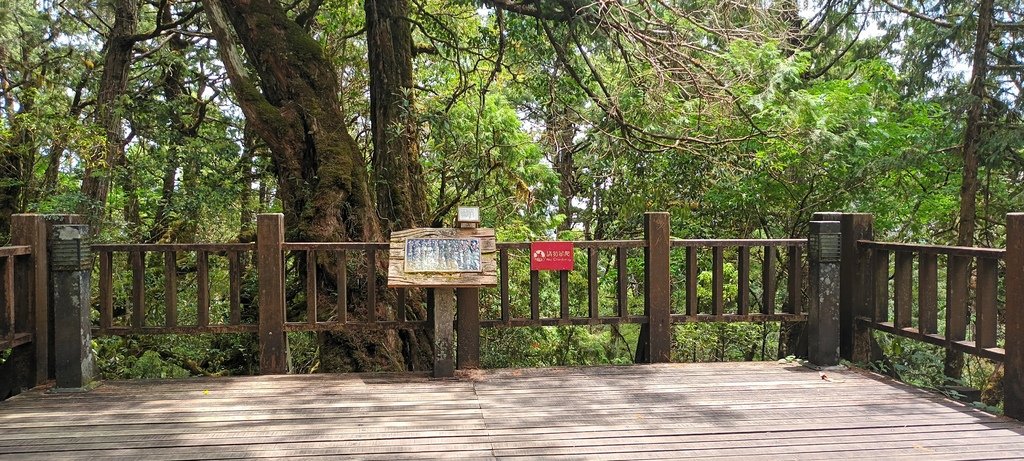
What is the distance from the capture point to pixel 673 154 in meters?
8.35

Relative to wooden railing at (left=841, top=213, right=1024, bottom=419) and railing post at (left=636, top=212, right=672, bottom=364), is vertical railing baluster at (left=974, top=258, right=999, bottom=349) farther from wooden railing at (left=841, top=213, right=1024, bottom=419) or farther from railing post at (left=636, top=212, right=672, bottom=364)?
railing post at (left=636, top=212, right=672, bottom=364)

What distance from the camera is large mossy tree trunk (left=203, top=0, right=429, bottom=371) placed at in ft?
20.2

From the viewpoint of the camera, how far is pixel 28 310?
14.4ft

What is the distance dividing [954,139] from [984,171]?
1025mm

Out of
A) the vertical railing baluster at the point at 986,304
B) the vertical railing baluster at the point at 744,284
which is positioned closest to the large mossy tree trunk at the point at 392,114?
the vertical railing baluster at the point at 744,284

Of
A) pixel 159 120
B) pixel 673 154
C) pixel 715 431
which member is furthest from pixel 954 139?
pixel 159 120

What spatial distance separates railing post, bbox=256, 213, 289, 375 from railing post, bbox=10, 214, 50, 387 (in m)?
1.32

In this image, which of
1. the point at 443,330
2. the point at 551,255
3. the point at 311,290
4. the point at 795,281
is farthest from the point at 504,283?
the point at 795,281

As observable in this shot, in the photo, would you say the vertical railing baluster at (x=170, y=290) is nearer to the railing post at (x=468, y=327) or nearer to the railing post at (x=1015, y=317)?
the railing post at (x=468, y=327)

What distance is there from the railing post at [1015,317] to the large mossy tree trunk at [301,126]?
4429mm

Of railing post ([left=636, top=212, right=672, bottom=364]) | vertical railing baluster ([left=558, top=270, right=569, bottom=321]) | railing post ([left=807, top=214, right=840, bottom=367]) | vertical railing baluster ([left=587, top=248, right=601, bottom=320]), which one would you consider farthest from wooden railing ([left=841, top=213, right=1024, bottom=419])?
vertical railing baluster ([left=558, top=270, right=569, bottom=321])

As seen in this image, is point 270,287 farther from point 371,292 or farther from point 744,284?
point 744,284

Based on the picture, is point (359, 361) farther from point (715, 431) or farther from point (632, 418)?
point (715, 431)

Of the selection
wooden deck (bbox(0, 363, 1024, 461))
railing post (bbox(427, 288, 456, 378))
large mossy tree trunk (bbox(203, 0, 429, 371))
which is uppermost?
large mossy tree trunk (bbox(203, 0, 429, 371))
